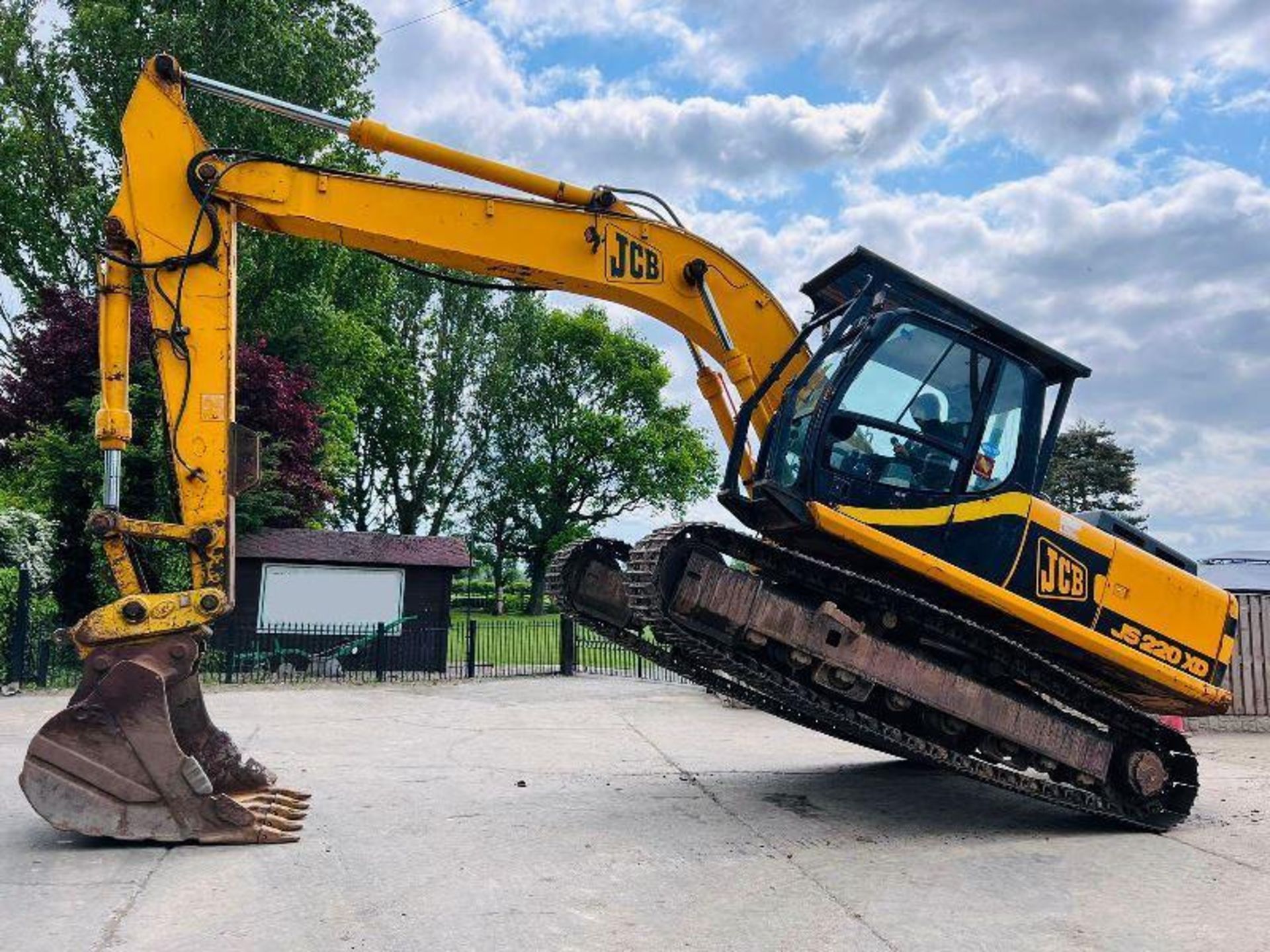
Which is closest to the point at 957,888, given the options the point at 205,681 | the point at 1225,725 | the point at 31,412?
the point at 1225,725

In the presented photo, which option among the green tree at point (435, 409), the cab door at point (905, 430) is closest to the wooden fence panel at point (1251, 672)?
the cab door at point (905, 430)

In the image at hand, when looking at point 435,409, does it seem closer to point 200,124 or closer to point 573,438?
point 573,438

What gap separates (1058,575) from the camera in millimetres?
6559

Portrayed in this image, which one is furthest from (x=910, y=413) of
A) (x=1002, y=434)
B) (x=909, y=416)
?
(x=1002, y=434)

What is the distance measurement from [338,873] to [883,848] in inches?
117

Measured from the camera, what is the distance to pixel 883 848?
5.76 metres

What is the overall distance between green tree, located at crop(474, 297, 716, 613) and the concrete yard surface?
34758mm

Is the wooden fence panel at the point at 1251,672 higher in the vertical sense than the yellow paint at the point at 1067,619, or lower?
lower

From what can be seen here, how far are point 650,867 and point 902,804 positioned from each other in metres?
2.64

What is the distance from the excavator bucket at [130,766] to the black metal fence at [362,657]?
10.7 metres

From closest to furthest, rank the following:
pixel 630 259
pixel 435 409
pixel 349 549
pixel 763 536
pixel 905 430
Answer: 1. pixel 905 430
2. pixel 763 536
3. pixel 630 259
4. pixel 349 549
5. pixel 435 409

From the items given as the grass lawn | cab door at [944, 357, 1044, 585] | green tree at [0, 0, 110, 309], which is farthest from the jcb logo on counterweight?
green tree at [0, 0, 110, 309]

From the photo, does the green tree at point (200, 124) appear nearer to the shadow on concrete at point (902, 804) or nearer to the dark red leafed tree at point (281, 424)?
the dark red leafed tree at point (281, 424)

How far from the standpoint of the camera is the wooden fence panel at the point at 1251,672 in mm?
12078
